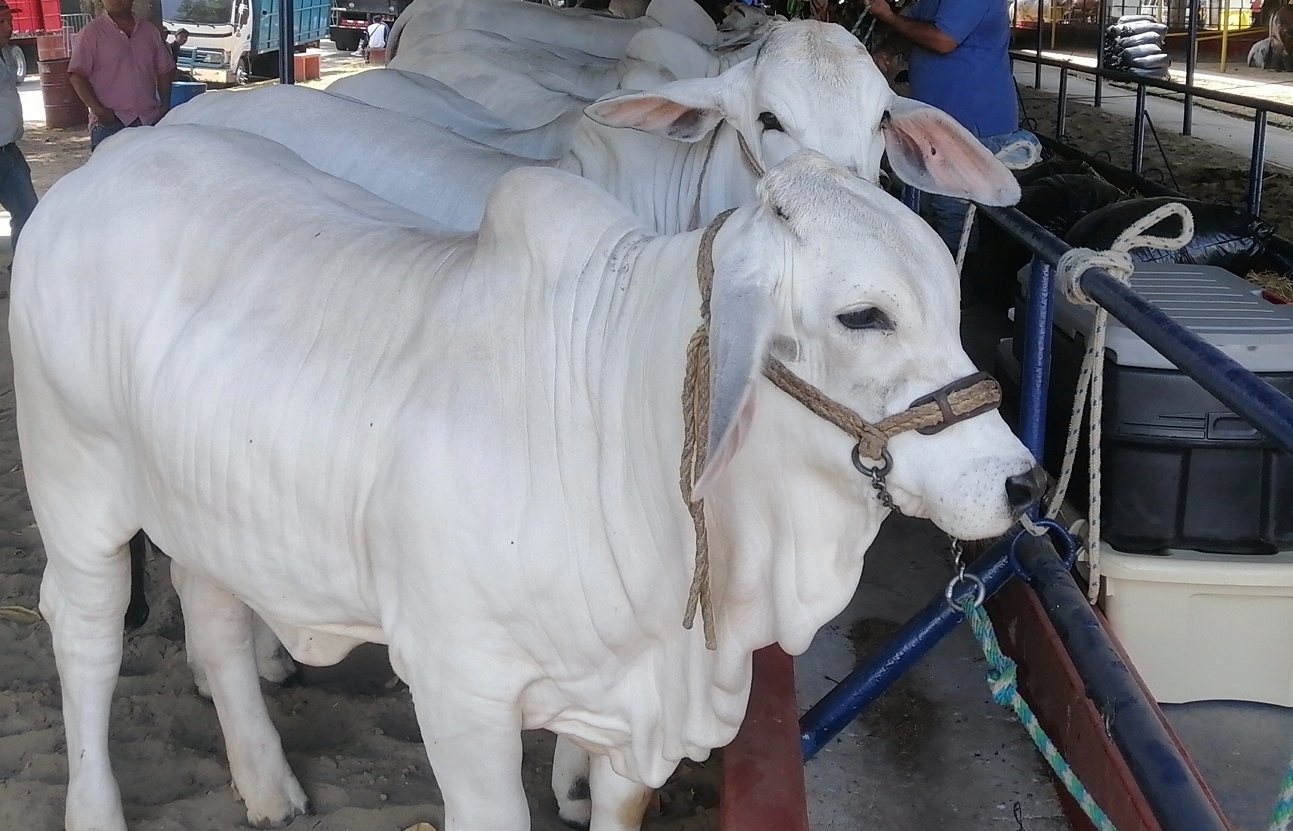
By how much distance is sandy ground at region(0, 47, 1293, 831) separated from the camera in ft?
8.56

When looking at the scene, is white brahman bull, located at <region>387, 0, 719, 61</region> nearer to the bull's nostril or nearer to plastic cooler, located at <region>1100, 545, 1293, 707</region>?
plastic cooler, located at <region>1100, 545, 1293, 707</region>

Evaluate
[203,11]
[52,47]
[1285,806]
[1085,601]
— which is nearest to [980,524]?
[1285,806]

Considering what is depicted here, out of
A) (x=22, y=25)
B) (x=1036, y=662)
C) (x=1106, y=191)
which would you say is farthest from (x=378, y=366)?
(x=22, y=25)

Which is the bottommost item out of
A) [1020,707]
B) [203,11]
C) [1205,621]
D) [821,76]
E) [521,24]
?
[1205,621]

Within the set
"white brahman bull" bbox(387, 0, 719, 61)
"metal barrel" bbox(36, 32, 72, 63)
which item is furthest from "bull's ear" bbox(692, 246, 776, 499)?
"metal barrel" bbox(36, 32, 72, 63)

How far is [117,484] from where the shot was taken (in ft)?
7.79

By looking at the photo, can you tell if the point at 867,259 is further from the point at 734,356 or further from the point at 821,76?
the point at 821,76

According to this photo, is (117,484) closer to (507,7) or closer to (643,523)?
(643,523)

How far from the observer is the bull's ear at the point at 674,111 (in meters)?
2.69

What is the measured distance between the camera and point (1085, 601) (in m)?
1.83

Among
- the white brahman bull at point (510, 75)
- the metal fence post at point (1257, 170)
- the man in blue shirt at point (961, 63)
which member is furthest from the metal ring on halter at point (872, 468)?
the man in blue shirt at point (961, 63)

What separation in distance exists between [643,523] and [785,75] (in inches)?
49.8

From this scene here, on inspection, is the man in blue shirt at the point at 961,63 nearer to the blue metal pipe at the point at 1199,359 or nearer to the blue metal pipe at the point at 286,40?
the blue metal pipe at the point at 286,40

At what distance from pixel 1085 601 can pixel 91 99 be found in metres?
6.63
